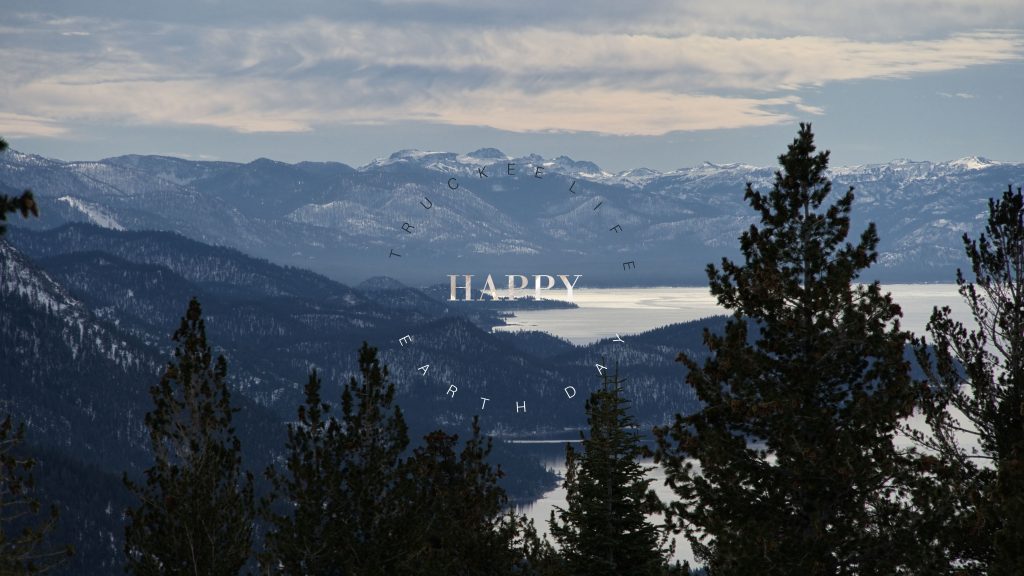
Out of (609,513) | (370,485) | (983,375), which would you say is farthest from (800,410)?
(370,485)

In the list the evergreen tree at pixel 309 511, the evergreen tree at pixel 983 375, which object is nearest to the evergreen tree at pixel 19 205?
the evergreen tree at pixel 309 511

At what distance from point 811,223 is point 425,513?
15.3 metres

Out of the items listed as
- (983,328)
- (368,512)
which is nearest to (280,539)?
(368,512)

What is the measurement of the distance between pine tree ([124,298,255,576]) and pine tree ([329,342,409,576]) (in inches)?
177

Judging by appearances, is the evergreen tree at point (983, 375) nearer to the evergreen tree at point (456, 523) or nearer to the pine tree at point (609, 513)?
the pine tree at point (609, 513)

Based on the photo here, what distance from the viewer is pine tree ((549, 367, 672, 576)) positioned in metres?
36.2

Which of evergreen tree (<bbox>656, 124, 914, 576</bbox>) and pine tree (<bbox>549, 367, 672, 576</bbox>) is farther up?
evergreen tree (<bbox>656, 124, 914, 576</bbox>)

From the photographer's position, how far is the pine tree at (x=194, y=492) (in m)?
30.4

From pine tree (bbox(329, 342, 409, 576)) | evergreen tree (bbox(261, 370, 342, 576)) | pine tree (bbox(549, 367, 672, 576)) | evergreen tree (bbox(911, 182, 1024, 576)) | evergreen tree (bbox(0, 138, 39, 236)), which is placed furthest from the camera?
pine tree (bbox(549, 367, 672, 576))

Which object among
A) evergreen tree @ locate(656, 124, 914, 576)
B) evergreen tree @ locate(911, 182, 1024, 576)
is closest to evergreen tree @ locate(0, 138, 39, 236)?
evergreen tree @ locate(656, 124, 914, 576)

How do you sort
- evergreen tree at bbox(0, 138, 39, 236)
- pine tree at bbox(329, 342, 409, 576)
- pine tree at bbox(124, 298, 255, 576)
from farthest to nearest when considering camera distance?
pine tree at bbox(329, 342, 409, 576), pine tree at bbox(124, 298, 255, 576), evergreen tree at bbox(0, 138, 39, 236)

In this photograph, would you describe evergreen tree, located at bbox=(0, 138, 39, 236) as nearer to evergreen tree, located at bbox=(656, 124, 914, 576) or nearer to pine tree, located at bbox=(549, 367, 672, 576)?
evergreen tree, located at bbox=(656, 124, 914, 576)

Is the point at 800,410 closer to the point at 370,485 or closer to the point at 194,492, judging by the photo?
the point at 370,485

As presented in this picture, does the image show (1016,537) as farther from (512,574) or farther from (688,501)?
(512,574)
